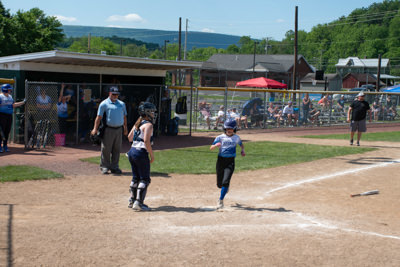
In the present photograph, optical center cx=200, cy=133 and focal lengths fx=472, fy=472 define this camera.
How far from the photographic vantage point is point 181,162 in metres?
13.1

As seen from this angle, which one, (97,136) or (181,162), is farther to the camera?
(181,162)

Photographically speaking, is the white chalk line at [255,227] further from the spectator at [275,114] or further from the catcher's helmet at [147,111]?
the spectator at [275,114]

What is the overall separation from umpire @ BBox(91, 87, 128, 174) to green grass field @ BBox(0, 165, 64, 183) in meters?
1.13

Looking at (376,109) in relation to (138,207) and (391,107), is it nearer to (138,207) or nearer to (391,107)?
(391,107)

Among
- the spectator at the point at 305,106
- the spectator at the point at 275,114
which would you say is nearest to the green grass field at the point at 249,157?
the spectator at the point at 275,114

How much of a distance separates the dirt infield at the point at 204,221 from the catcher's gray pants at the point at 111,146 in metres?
0.35

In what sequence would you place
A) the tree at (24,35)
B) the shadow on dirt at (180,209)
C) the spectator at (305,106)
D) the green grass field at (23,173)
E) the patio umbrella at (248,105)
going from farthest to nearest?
the tree at (24,35) < the spectator at (305,106) < the patio umbrella at (248,105) < the green grass field at (23,173) < the shadow on dirt at (180,209)

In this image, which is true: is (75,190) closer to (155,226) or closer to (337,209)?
(155,226)

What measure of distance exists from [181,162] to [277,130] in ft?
39.5

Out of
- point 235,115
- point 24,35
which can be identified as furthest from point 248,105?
point 24,35

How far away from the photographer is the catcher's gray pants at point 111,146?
10.8 m

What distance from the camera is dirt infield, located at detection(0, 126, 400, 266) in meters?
5.41

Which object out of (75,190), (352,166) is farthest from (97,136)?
(352,166)

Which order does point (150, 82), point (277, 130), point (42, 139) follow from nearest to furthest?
point (42, 139)
point (150, 82)
point (277, 130)
